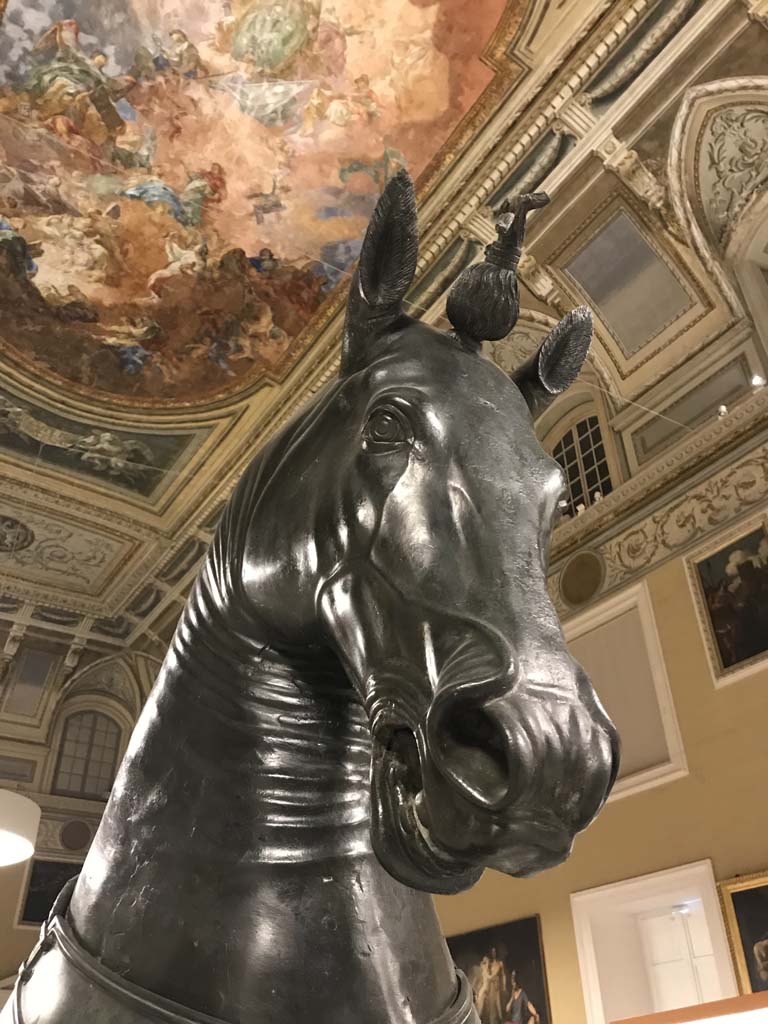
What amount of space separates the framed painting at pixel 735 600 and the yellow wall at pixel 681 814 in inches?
4.4

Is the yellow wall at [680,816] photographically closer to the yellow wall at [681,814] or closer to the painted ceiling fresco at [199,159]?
the yellow wall at [681,814]

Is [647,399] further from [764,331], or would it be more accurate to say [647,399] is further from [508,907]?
[508,907]

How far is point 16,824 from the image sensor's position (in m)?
5.06

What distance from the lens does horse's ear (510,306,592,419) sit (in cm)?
149

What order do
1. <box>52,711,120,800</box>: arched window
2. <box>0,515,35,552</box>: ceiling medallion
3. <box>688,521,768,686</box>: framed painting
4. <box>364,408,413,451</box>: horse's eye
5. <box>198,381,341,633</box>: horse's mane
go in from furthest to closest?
<box>52,711,120,800</box>: arched window
<box>0,515,35,552</box>: ceiling medallion
<box>688,521,768,686</box>: framed painting
<box>198,381,341,633</box>: horse's mane
<box>364,408,413,451</box>: horse's eye

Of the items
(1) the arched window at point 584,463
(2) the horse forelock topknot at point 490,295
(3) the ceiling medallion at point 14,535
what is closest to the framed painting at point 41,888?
(3) the ceiling medallion at point 14,535

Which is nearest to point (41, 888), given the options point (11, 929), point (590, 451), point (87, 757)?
point (11, 929)

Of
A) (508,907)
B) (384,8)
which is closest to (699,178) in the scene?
(384,8)

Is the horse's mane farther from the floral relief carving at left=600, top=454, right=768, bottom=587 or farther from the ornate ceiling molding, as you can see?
the ornate ceiling molding

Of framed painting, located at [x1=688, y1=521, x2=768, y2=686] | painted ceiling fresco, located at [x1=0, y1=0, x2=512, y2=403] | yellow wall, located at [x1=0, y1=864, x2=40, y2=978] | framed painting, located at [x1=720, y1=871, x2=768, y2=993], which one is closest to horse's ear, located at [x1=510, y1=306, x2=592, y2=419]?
framed painting, located at [x1=720, y1=871, x2=768, y2=993]

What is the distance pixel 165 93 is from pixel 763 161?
5.47 m

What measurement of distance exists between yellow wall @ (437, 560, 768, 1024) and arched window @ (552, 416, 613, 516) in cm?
149

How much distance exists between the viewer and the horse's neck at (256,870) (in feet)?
3.33

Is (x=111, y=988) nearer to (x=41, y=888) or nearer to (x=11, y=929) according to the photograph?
(x=11, y=929)
